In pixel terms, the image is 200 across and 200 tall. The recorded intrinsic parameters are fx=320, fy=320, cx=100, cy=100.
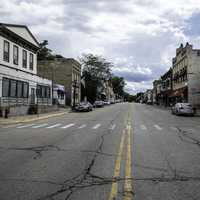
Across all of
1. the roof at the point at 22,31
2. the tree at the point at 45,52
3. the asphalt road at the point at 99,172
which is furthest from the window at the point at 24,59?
the tree at the point at 45,52

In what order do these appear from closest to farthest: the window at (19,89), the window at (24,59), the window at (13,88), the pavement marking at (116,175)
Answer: the pavement marking at (116,175) < the window at (13,88) < the window at (19,89) < the window at (24,59)

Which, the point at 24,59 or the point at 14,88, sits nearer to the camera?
the point at 14,88

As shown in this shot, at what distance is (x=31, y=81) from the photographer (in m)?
38.4

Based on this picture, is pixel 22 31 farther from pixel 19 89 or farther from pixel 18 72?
pixel 19 89

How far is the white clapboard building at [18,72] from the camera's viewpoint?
100 ft

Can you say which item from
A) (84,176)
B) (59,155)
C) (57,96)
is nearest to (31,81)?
(57,96)

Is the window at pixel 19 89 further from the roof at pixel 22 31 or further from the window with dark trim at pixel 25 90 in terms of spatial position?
the roof at pixel 22 31

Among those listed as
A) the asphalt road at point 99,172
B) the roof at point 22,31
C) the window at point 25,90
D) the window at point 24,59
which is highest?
the roof at point 22,31

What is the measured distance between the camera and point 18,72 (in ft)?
Result: 111

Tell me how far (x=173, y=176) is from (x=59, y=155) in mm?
3897

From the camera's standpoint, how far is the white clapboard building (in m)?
30.6

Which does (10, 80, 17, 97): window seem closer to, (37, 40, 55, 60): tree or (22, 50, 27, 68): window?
(22, 50, 27, 68): window

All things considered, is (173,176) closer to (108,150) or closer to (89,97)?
(108,150)

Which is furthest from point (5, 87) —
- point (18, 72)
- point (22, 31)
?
point (22, 31)
